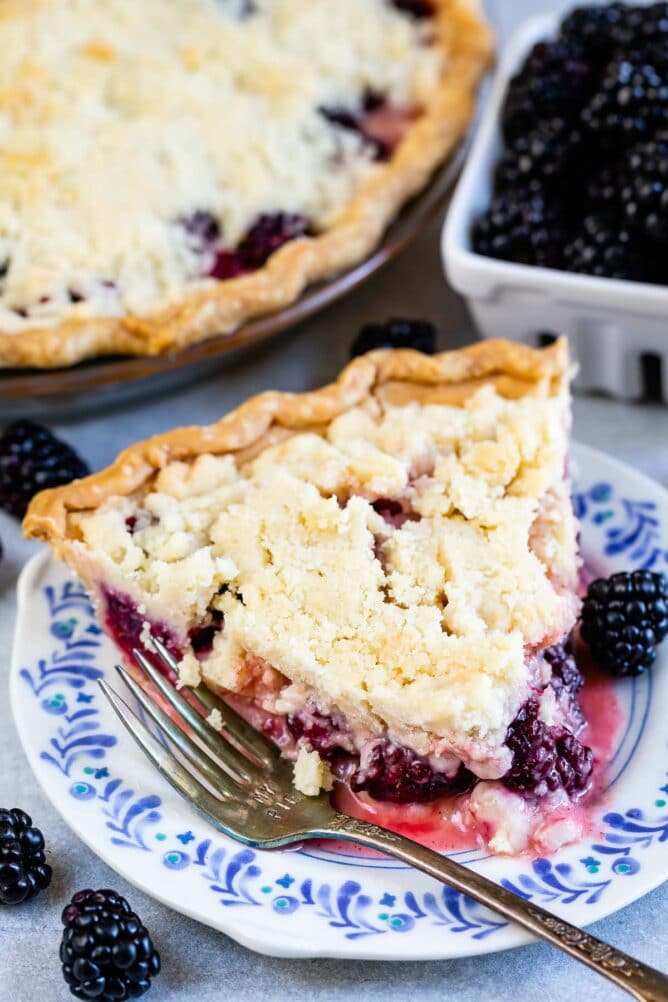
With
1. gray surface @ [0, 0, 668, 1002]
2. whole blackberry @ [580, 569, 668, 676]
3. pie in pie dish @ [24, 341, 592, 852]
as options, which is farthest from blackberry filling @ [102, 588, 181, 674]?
whole blackberry @ [580, 569, 668, 676]

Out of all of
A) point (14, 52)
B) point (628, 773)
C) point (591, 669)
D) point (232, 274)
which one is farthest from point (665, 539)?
point (14, 52)

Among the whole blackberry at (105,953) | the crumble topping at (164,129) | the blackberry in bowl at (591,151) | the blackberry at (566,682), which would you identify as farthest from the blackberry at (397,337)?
the whole blackberry at (105,953)

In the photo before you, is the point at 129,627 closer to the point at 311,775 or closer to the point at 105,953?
the point at 311,775

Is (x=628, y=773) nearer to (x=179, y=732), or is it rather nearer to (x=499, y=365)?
(x=179, y=732)

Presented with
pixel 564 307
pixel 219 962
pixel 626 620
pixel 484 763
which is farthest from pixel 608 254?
pixel 219 962

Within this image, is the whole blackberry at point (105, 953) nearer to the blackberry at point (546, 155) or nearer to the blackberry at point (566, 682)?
the blackberry at point (566, 682)

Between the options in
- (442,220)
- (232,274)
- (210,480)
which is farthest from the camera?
(442,220)
